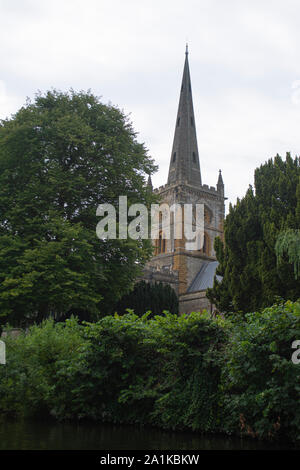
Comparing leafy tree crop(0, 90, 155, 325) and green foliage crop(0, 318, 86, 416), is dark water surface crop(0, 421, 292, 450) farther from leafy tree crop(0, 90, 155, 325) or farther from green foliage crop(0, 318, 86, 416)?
leafy tree crop(0, 90, 155, 325)

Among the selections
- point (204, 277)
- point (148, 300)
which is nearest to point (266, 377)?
point (148, 300)

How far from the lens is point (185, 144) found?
51.2 m

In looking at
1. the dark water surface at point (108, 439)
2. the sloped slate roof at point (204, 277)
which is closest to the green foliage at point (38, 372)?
the dark water surface at point (108, 439)

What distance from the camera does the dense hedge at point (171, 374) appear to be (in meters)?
7.50

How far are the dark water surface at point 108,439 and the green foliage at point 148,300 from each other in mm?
22931

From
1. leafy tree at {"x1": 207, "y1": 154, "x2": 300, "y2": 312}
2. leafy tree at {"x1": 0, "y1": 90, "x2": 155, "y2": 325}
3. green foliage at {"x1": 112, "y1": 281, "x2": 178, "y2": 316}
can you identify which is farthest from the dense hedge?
green foliage at {"x1": 112, "y1": 281, "x2": 178, "y2": 316}

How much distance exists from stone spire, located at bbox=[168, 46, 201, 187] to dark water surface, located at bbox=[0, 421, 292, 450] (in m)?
41.7

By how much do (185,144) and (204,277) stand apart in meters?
15.2

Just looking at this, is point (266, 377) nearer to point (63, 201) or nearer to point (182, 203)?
point (63, 201)

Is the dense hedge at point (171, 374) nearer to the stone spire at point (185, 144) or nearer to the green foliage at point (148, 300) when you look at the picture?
the green foliage at point (148, 300)

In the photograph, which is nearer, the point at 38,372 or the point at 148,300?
the point at 38,372

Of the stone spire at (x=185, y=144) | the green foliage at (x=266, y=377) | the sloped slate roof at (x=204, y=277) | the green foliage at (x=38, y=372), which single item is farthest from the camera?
the stone spire at (x=185, y=144)

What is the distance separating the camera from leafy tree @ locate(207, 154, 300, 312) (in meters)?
18.7
